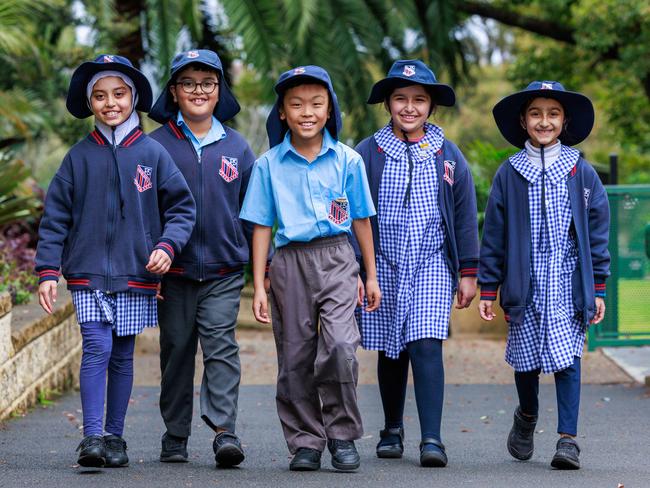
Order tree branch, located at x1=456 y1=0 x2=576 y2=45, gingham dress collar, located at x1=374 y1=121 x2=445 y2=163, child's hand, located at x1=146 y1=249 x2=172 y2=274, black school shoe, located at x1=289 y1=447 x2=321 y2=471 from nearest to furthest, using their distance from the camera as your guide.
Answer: child's hand, located at x1=146 y1=249 x2=172 y2=274
black school shoe, located at x1=289 y1=447 x2=321 y2=471
gingham dress collar, located at x1=374 y1=121 x2=445 y2=163
tree branch, located at x1=456 y1=0 x2=576 y2=45

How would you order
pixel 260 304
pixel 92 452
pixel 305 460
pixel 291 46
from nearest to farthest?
1. pixel 92 452
2. pixel 305 460
3. pixel 260 304
4. pixel 291 46

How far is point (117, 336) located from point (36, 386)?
2.33m

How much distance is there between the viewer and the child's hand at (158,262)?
5.29 meters

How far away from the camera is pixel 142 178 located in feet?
18.0

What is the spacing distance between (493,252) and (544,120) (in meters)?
0.67

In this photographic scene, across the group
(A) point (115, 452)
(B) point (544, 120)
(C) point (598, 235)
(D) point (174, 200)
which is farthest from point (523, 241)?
(A) point (115, 452)

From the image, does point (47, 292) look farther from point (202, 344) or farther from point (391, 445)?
point (391, 445)

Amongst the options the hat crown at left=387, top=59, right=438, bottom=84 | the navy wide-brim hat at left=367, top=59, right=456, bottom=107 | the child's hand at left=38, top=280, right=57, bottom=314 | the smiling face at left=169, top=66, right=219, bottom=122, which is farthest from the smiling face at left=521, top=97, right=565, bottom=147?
the child's hand at left=38, top=280, right=57, bottom=314

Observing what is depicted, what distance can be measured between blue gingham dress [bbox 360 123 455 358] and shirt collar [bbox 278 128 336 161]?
35cm

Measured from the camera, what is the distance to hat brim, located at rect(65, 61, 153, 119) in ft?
18.1

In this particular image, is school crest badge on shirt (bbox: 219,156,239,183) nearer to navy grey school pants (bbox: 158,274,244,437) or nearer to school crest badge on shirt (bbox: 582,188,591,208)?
navy grey school pants (bbox: 158,274,244,437)

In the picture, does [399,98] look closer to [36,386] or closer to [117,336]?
[117,336]

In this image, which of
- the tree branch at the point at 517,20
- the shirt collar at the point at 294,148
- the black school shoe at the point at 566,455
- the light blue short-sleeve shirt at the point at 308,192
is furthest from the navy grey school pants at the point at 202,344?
the tree branch at the point at 517,20

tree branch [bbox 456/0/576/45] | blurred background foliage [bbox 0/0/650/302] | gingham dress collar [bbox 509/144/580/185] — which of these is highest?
tree branch [bbox 456/0/576/45]
